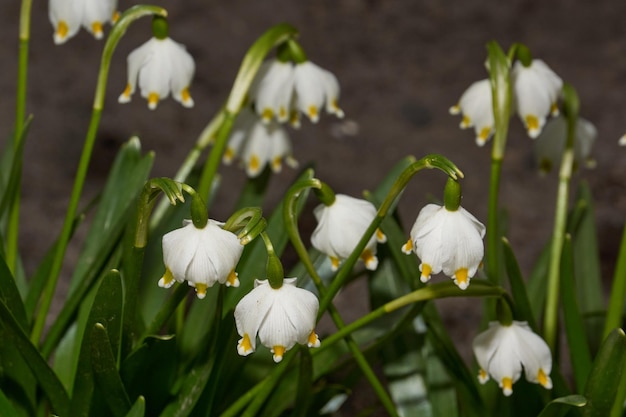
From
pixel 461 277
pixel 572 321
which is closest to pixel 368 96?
pixel 572 321

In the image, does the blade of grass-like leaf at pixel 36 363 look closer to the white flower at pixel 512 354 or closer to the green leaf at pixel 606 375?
the white flower at pixel 512 354

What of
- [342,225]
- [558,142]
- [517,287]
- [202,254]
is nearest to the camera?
[202,254]

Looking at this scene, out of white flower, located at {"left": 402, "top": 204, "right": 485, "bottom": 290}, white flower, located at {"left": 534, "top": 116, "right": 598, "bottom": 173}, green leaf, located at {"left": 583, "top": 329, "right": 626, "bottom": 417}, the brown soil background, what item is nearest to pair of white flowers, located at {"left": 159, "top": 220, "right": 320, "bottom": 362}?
white flower, located at {"left": 402, "top": 204, "right": 485, "bottom": 290}

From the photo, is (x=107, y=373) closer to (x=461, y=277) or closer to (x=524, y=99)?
(x=461, y=277)

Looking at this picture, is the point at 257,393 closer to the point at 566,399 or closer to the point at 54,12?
the point at 566,399

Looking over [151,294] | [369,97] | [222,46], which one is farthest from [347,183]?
[151,294]

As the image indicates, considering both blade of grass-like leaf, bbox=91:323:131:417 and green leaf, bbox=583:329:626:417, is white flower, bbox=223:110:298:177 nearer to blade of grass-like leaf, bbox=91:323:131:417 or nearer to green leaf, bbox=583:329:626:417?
blade of grass-like leaf, bbox=91:323:131:417

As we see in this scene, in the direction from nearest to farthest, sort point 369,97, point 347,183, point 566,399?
1. point 566,399
2. point 347,183
3. point 369,97
